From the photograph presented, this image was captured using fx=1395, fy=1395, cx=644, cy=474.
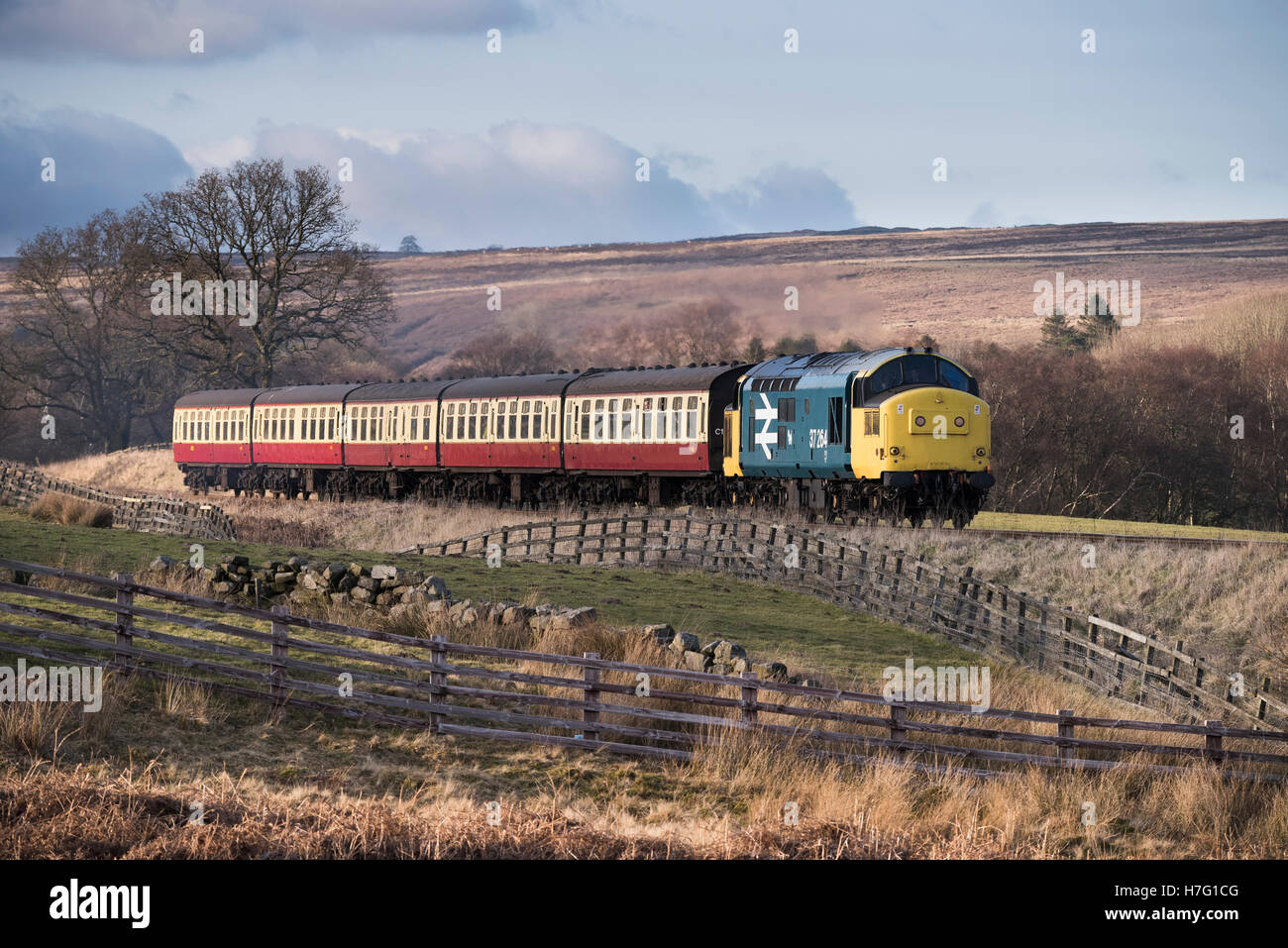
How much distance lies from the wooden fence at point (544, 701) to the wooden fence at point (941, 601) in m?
4.80

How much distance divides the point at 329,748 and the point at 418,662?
1.27m

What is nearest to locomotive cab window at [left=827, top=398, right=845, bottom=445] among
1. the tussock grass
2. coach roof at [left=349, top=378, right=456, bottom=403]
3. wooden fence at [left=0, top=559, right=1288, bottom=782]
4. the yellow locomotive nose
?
the yellow locomotive nose

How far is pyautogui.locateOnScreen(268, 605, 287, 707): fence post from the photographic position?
1403 centimetres

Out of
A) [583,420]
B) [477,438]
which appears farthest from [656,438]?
[477,438]

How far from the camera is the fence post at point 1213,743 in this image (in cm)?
1504

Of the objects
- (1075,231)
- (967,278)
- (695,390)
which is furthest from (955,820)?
(1075,231)

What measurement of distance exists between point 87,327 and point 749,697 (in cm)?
6853

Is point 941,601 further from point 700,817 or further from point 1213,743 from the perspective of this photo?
point 700,817

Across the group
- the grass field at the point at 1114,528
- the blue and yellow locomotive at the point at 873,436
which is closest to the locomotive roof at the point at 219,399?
the blue and yellow locomotive at the point at 873,436

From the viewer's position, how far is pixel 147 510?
3734 cm

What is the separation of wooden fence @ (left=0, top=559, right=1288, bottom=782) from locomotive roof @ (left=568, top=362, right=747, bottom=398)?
20.3 m

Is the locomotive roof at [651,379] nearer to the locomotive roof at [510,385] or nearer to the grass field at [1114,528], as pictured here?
the locomotive roof at [510,385]

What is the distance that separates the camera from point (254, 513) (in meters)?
44.3
